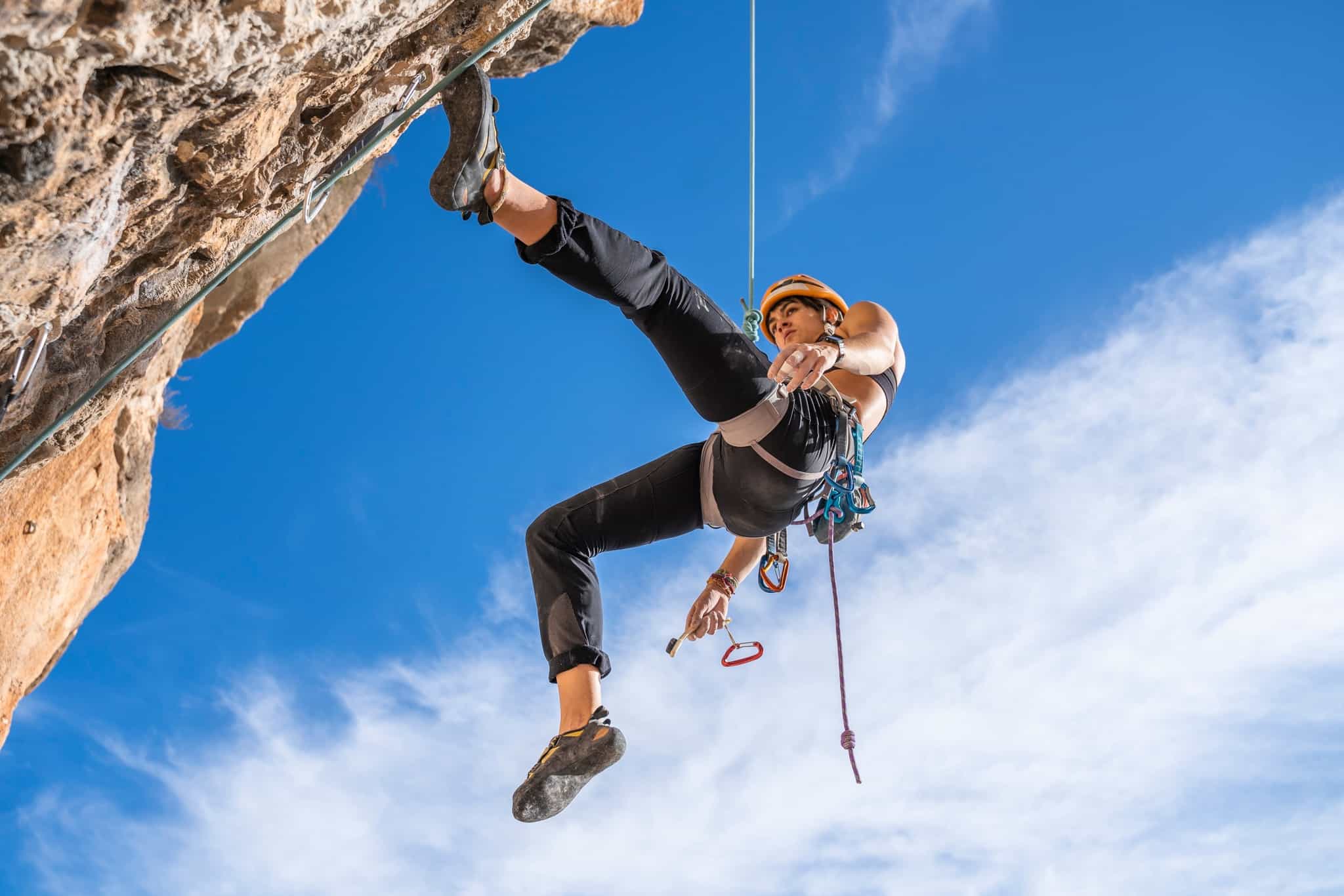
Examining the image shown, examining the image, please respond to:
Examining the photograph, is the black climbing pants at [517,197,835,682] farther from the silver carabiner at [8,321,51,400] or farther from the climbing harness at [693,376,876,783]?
the silver carabiner at [8,321,51,400]

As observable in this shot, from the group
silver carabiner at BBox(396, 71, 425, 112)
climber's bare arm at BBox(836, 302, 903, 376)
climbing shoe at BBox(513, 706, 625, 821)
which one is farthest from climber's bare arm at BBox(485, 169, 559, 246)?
climbing shoe at BBox(513, 706, 625, 821)

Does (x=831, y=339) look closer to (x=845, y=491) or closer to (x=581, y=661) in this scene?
(x=845, y=491)

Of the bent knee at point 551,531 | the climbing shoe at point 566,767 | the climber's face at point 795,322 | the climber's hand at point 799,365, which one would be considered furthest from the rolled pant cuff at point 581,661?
the climber's face at point 795,322


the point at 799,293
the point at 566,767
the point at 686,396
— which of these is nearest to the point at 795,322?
the point at 799,293

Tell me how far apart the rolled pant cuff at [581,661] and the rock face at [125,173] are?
1.61m

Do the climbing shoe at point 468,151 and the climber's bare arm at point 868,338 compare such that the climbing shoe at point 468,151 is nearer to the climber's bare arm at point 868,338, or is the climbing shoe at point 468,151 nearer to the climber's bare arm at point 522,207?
the climber's bare arm at point 522,207

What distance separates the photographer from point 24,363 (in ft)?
7.95

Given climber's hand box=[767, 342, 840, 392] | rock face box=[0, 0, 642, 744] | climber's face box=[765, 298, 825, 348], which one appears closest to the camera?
rock face box=[0, 0, 642, 744]

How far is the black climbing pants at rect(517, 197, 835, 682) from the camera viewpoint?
269 cm

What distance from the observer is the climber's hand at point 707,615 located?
157 inches

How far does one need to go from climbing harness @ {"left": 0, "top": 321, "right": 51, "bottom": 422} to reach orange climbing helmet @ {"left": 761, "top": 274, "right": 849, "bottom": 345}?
2.22m

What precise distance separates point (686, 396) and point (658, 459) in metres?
0.69

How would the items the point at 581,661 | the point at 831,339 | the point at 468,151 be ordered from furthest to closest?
1. the point at 831,339
2. the point at 581,661
3. the point at 468,151

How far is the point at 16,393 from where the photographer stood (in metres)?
2.46
